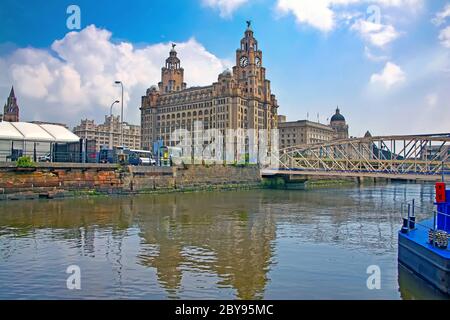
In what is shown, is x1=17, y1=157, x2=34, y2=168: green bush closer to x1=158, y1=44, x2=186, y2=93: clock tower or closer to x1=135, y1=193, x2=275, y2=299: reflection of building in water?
Result: x1=135, y1=193, x2=275, y2=299: reflection of building in water

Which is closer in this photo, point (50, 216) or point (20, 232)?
point (20, 232)

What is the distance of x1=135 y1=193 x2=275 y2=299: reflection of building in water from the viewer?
1401cm

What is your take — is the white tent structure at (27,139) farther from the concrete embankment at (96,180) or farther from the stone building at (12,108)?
the stone building at (12,108)

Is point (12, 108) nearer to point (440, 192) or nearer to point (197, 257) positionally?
point (197, 257)

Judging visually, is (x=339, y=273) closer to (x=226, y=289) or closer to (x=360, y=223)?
(x=226, y=289)

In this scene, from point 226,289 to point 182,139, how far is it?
148017 millimetres

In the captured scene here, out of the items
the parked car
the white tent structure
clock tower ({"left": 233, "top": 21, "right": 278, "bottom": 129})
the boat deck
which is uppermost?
clock tower ({"left": 233, "top": 21, "right": 278, "bottom": 129})

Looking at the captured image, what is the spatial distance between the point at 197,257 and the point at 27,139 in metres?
36.2

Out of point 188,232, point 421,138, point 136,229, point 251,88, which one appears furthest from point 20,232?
point 251,88

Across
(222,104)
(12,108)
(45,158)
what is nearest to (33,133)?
(45,158)

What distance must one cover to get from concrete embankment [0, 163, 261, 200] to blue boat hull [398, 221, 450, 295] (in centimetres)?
3827

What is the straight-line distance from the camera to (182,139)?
159125 millimetres

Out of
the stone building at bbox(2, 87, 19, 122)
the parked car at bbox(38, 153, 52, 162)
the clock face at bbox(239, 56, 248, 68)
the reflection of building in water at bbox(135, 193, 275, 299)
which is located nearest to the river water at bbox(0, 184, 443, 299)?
the reflection of building in water at bbox(135, 193, 275, 299)

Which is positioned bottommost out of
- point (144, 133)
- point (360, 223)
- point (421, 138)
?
point (360, 223)
